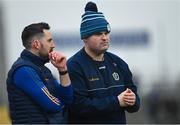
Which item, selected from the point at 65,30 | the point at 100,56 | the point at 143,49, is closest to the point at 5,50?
the point at 65,30

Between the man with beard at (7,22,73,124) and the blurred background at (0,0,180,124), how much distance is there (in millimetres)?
20084

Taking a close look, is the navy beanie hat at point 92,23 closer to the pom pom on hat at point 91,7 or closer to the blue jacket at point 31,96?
the pom pom on hat at point 91,7

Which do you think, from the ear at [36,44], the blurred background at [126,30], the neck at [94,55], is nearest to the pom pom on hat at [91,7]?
the neck at [94,55]

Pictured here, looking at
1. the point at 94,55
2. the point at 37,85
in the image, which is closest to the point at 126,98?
the point at 94,55

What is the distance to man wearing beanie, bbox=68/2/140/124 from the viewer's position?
328 inches

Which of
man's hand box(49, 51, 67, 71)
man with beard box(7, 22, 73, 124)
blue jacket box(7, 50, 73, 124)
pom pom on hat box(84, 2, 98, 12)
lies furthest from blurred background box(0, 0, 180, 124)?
man's hand box(49, 51, 67, 71)

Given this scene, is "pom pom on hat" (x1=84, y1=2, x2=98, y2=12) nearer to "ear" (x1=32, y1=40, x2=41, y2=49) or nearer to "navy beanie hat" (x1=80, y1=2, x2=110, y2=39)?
"navy beanie hat" (x1=80, y1=2, x2=110, y2=39)

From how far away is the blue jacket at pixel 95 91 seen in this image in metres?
8.33

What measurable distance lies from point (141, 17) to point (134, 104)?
23.1m

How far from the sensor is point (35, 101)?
802 cm

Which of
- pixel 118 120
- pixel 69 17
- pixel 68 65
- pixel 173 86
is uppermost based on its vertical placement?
pixel 68 65

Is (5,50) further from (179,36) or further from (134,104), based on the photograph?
(134,104)

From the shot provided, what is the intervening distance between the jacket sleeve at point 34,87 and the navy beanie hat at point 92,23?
0.73 meters

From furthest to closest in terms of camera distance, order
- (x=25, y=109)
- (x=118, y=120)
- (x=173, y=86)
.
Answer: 1. (x=173, y=86)
2. (x=118, y=120)
3. (x=25, y=109)
